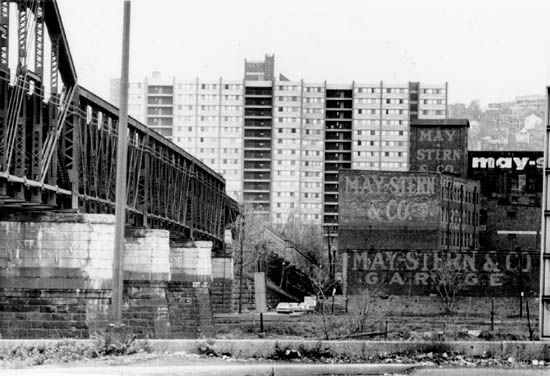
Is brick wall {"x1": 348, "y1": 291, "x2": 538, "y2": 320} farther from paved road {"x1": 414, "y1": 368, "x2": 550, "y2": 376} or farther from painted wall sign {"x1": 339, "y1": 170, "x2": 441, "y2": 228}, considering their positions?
paved road {"x1": 414, "y1": 368, "x2": 550, "y2": 376}

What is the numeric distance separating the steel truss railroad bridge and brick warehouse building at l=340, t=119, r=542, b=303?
26.6 m

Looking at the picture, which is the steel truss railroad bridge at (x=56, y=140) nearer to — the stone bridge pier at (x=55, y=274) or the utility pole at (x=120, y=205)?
the stone bridge pier at (x=55, y=274)

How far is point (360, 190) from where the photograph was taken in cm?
9562

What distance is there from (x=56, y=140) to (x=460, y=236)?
245 ft

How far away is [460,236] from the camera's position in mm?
106875

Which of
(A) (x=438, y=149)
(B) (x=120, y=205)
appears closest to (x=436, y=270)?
(A) (x=438, y=149)

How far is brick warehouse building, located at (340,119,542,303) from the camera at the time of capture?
83.3m

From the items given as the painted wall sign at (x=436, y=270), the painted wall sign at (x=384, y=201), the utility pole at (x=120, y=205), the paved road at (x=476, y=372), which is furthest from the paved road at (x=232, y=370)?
the painted wall sign at (x=384, y=201)

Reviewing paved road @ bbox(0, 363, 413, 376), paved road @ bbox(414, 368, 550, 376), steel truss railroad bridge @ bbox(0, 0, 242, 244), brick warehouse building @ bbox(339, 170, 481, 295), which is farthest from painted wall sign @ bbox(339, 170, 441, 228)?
paved road @ bbox(0, 363, 413, 376)

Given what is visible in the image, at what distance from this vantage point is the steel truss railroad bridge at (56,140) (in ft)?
105

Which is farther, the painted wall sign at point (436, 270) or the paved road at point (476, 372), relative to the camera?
the painted wall sign at point (436, 270)

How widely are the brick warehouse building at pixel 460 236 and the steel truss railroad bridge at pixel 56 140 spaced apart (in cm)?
2655

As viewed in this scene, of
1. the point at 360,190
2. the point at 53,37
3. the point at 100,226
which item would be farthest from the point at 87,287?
the point at 360,190

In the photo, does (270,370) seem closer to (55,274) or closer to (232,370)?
(232,370)
